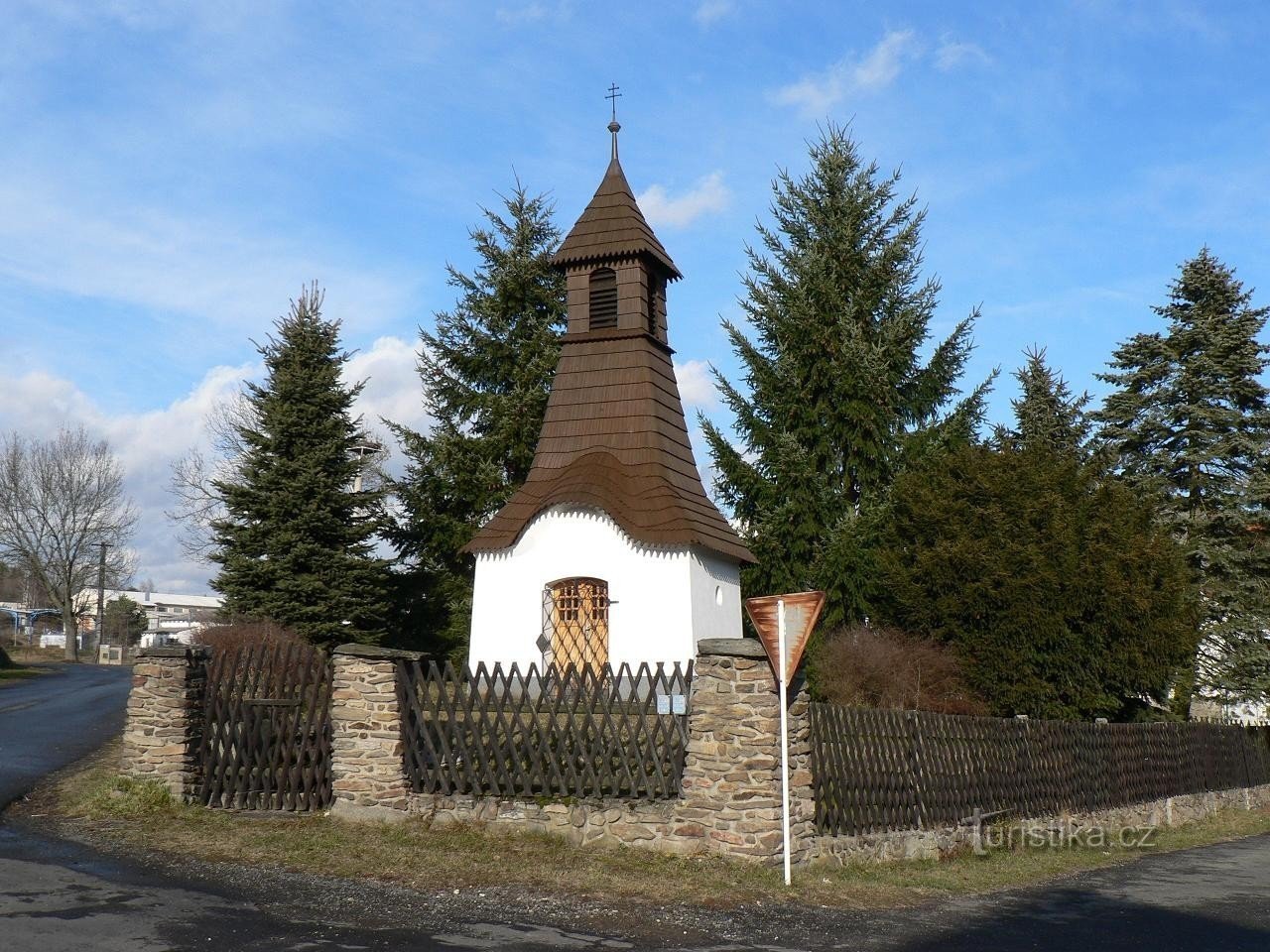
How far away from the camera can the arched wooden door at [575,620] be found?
19.5m

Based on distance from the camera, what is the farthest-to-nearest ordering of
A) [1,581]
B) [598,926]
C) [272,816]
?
1. [1,581]
2. [272,816]
3. [598,926]

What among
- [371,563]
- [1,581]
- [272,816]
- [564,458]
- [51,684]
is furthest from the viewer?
[1,581]

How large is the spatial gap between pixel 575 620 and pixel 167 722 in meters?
9.01

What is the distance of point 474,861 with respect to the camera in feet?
31.8

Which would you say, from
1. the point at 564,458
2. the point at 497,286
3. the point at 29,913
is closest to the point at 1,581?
the point at 497,286

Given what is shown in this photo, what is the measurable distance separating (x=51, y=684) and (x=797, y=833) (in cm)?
2583

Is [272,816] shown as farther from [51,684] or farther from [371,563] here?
[51,684]

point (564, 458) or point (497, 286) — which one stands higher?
point (497, 286)

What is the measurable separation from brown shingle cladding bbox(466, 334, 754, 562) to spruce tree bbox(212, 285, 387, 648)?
428 cm

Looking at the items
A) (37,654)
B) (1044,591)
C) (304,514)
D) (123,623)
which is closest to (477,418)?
(304,514)

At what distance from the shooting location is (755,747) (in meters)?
9.90

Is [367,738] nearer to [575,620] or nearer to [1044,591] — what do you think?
[575,620]

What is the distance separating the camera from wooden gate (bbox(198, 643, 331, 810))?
11641 millimetres

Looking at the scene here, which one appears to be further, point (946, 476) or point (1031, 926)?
point (946, 476)
